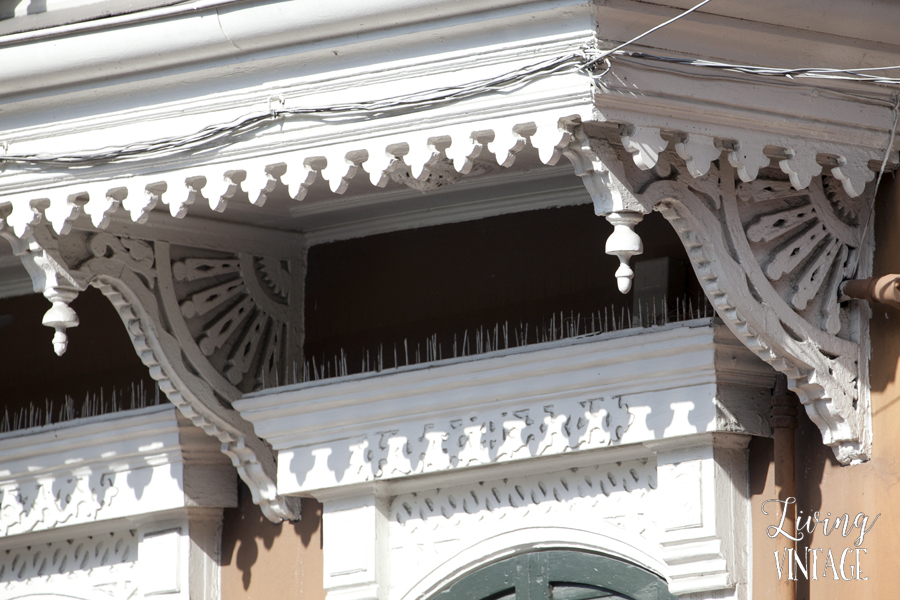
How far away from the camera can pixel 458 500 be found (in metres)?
4.52

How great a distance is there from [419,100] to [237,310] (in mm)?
1556

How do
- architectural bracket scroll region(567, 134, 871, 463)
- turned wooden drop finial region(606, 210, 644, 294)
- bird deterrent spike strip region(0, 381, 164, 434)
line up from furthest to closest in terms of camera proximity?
bird deterrent spike strip region(0, 381, 164, 434) < architectural bracket scroll region(567, 134, 871, 463) < turned wooden drop finial region(606, 210, 644, 294)

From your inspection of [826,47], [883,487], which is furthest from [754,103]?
[883,487]

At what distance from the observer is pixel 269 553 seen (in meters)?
4.96

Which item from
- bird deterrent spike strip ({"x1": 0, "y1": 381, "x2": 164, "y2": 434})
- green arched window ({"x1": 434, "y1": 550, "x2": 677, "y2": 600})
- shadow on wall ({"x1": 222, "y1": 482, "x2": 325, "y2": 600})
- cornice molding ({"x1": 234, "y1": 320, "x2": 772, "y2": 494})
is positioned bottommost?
green arched window ({"x1": 434, "y1": 550, "x2": 677, "y2": 600})

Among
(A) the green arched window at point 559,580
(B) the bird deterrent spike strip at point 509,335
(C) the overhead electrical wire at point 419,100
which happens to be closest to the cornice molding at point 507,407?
(B) the bird deterrent spike strip at point 509,335

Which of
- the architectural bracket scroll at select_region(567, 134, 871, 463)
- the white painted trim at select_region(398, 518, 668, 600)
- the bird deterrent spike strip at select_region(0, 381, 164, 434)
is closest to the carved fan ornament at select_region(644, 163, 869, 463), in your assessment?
the architectural bracket scroll at select_region(567, 134, 871, 463)

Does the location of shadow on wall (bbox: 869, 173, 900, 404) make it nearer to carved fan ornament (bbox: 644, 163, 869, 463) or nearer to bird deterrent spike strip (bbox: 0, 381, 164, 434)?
carved fan ornament (bbox: 644, 163, 869, 463)

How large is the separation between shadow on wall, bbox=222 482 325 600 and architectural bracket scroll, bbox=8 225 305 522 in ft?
0.28

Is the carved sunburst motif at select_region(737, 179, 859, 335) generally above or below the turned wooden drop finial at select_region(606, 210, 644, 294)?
above

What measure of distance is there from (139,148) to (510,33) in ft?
3.69

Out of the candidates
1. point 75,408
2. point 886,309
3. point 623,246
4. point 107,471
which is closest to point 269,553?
point 107,471

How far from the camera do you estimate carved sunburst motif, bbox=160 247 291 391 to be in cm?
476

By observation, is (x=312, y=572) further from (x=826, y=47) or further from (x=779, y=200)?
(x=826, y=47)
